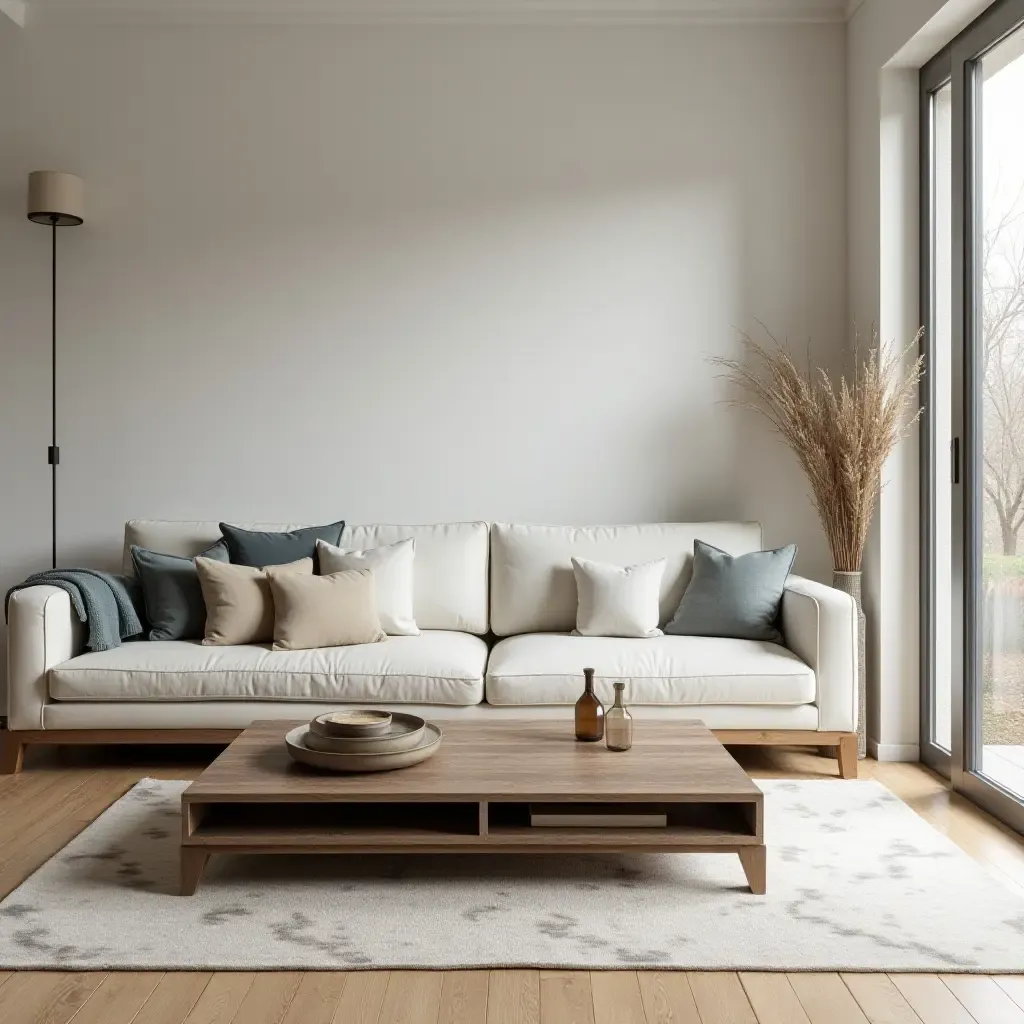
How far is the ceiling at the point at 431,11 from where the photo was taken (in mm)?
4582

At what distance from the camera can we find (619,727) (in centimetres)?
286

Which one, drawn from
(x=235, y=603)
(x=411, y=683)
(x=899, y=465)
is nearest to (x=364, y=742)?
(x=411, y=683)

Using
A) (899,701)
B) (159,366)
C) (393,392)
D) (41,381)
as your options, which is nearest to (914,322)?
(899,701)

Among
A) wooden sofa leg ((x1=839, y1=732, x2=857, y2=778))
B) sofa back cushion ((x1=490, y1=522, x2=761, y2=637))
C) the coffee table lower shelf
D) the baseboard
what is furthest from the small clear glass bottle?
the baseboard

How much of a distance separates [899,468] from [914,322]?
59cm

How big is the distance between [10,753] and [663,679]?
2.40 meters

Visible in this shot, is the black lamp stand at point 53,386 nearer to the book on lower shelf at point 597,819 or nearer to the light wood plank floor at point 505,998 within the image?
the light wood plank floor at point 505,998

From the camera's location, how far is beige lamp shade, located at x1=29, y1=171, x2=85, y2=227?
444 cm

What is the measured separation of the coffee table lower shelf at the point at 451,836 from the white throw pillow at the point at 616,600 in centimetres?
137


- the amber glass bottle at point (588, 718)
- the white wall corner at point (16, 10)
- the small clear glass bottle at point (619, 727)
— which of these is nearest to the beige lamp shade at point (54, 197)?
the white wall corner at point (16, 10)

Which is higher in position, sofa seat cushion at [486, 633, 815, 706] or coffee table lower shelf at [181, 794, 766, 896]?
sofa seat cushion at [486, 633, 815, 706]

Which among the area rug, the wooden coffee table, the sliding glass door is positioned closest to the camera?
the area rug

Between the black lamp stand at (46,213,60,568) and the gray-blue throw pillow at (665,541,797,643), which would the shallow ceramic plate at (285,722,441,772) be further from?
the black lamp stand at (46,213,60,568)

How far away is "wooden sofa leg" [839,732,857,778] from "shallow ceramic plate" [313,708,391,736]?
1838 mm
